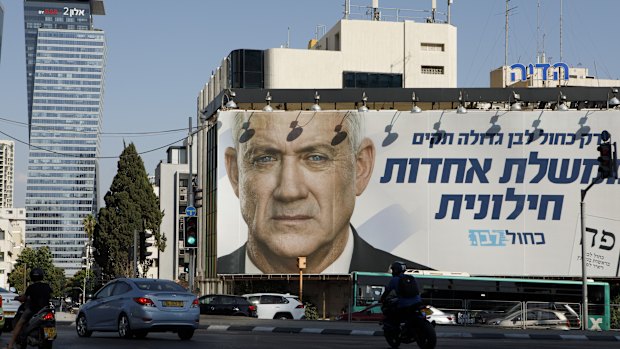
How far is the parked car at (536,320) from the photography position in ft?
133

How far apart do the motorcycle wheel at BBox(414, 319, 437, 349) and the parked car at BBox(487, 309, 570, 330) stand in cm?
2106

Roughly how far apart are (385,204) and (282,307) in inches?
546

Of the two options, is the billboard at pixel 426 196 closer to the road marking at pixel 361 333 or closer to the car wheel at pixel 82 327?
the road marking at pixel 361 333

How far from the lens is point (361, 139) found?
6234 cm

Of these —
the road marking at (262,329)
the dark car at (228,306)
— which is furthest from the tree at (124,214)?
the road marking at (262,329)

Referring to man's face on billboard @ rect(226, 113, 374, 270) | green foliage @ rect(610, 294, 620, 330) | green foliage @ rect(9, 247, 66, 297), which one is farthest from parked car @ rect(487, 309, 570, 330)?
green foliage @ rect(9, 247, 66, 297)

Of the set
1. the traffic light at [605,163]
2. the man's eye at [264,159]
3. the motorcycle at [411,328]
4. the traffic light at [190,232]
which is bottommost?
the motorcycle at [411,328]

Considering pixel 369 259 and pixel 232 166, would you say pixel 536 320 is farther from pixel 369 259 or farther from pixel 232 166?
pixel 232 166

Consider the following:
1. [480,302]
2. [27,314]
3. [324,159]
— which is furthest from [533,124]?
[27,314]

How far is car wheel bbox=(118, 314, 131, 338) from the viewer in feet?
78.9

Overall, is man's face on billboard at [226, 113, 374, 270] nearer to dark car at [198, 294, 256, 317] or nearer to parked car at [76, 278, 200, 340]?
dark car at [198, 294, 256, 317]

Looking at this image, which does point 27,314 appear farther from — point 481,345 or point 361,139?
point 361,139

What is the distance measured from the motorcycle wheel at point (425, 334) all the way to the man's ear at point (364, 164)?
42.4 meters

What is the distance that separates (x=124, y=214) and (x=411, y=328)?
220 ft
